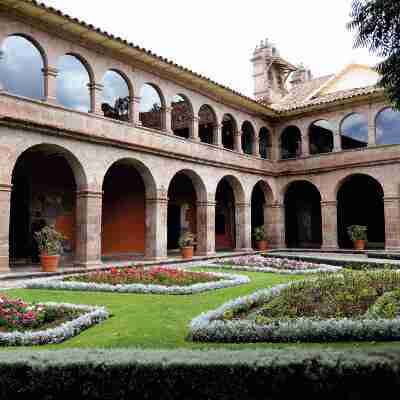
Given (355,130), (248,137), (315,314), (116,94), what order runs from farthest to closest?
(248,137), (355,130), (116,94), (315,314)

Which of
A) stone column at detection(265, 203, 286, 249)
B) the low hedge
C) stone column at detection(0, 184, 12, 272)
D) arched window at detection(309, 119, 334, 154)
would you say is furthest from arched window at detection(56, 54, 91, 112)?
arched window at detection(309, 119, 334, 154)

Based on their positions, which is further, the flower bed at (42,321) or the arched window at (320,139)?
the arched window at (320,139)

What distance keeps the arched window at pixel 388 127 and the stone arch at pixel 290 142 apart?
4.13m

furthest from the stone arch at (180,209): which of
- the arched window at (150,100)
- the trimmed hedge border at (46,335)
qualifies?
the trimmed hedge border at (46,335)

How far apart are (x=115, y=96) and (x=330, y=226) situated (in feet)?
38.1

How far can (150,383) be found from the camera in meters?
3.27

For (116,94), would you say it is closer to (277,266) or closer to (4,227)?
(4,227)

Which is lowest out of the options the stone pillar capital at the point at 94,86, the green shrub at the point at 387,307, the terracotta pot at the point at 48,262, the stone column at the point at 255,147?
the green shrub at the point at 387,307

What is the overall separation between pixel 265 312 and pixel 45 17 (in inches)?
401

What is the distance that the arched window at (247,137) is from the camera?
21.2 m

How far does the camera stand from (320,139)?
22.9 metres

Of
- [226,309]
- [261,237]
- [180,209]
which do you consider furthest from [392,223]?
[226,309]

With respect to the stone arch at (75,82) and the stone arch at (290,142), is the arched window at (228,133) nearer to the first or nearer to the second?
the stone arch at (290,142)

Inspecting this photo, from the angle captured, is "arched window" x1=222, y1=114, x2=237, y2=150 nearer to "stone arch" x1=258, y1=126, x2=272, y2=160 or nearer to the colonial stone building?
the colonial stone building
